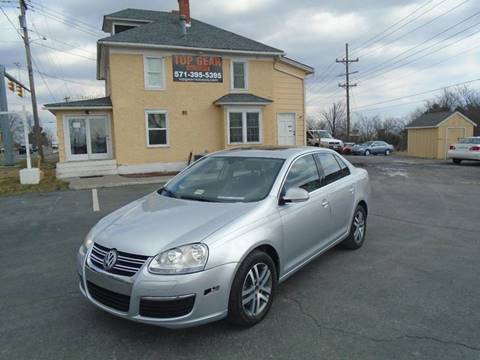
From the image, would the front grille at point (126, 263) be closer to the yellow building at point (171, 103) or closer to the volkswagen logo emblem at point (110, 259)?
the volkswagen logo emblem at point (110, 259)

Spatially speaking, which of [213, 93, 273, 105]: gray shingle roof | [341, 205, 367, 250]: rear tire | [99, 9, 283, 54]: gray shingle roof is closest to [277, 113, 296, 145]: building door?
[213, 93, 273, 105]: gray shingle roof

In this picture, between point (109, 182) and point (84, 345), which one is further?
point (109, 182)

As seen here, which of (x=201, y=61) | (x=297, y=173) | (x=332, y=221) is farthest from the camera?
(x=201, y=61)

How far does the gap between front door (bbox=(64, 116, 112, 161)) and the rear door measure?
14.2 meters

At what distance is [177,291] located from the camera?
2.75m

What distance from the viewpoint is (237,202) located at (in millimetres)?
3627

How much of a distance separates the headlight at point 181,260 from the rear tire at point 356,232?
2.94 meters

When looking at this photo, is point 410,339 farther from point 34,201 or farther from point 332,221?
point 34,201

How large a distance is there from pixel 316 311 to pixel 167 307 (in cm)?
151

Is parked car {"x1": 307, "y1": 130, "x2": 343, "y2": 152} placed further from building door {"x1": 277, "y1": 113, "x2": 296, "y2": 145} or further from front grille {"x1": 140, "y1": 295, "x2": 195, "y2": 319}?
front grille {"x1": 140, "y1": 295, "x2": 195, "y2": 319}

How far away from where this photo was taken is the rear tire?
5.18m

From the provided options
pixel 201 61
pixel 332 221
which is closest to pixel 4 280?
pixel 332 221

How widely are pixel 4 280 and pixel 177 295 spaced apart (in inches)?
116

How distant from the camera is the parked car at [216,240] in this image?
2803 mm
